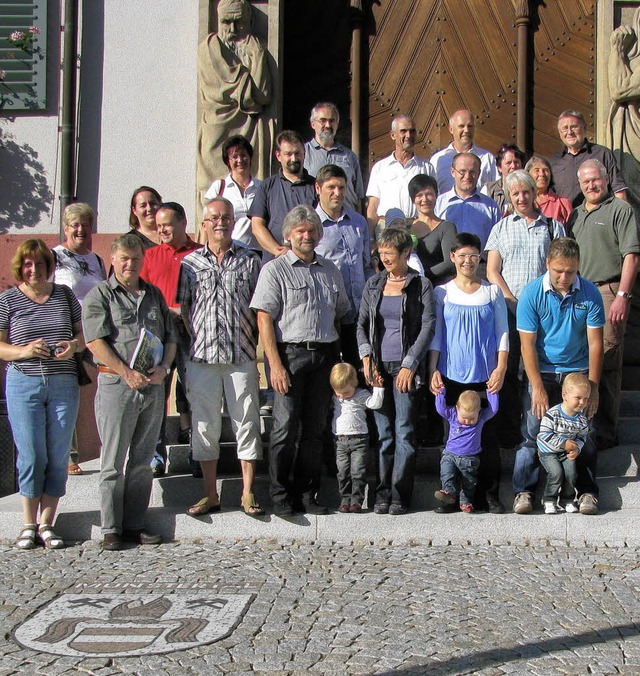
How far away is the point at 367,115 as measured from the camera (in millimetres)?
10570

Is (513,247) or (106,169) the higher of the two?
(106,169)

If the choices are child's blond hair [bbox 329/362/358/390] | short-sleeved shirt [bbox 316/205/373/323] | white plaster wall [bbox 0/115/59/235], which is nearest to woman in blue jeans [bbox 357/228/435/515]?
child's blond hair [bbox 329/362/358/390]

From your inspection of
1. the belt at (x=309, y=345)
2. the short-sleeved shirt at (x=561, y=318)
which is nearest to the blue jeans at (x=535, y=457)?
the short-sleeved shirt at (x=561, y=318)

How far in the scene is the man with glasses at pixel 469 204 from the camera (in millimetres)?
7621

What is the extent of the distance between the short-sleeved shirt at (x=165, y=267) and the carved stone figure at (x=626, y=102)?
178 inches

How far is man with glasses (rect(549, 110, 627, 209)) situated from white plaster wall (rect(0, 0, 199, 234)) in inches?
139

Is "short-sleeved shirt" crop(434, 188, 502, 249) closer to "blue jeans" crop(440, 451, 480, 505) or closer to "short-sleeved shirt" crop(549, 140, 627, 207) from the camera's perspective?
"short-sleeved shirt" crop(549, 140, 627, 207)

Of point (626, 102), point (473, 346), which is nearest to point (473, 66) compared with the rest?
point (626, 102)

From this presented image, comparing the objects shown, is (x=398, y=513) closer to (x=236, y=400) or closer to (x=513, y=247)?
(x=236, y=400)

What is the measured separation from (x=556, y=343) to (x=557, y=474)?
81 cm

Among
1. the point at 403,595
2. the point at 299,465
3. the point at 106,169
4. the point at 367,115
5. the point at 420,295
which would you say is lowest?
the point at 403,595

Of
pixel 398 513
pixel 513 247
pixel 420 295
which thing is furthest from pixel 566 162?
pixel 398 513

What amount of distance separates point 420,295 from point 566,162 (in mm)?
2275

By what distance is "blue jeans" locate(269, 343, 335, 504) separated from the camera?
6.47 m
